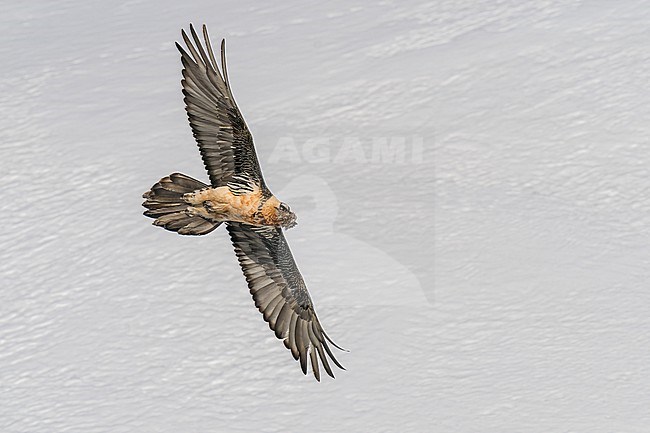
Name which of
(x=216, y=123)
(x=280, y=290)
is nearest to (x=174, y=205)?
(x=216, y=123)

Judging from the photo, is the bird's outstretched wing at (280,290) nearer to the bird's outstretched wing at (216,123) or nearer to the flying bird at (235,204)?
the flying bird at (235,204)

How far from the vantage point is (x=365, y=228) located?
39.2ft

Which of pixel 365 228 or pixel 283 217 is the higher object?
pixel 365 228

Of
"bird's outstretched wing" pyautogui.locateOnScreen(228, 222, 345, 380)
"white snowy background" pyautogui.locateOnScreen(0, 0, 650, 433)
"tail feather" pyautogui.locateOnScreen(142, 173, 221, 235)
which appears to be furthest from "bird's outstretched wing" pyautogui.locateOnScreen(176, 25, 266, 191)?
"white snowy background" pyautogui.locateOnScreen(0, 0, 650, 433)

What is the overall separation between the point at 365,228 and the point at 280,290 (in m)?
4.79

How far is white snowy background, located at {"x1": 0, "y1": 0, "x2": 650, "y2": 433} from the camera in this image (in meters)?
9.74

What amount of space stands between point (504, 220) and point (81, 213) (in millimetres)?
4802

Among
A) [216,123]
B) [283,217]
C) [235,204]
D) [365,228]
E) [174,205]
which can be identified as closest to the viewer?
[283,217]

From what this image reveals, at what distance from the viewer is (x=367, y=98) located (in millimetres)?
14578

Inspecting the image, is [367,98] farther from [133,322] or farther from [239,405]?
[239,405]

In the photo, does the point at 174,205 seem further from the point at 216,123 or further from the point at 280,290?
the point at 280,290

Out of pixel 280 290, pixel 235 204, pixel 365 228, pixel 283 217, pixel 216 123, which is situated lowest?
pixel 280 290

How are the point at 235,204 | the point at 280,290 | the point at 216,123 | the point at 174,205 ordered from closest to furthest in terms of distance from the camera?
the point at 235,204, the point at 174,205, the point at 216,123, the point at 280,290

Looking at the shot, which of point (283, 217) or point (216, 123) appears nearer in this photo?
point (283, 217)
